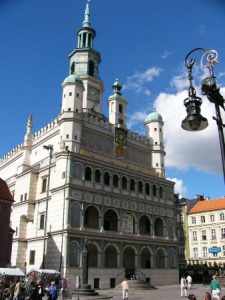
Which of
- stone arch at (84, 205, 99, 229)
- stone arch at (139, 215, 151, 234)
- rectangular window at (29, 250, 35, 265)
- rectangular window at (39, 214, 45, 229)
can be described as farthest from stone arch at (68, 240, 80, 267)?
stone arch at (139, 215, 151, 234)

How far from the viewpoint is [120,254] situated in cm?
4825

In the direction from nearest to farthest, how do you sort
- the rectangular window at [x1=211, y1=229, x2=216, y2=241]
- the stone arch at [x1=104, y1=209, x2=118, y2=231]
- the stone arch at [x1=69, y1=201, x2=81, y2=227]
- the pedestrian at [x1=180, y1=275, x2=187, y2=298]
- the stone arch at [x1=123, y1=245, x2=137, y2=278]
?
the pedestrian at [x1=180, y1=275, x2=187, y2=298] < the stone arch at [x1=69, y1=201, x2=81, y2=227] < the stone arch at [x1=123, y1=245, x2=137, y2=278] < the stone arch at [x1=104, y1=209, x2=118, y2=231] < the rectangular window at [x1=211, y1=229, x2=216, y2=241]

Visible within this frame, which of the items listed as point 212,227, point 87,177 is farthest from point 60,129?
point 212,227

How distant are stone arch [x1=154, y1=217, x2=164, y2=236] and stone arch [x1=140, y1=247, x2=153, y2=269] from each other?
430cm

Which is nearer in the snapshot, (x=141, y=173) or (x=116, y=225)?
(x=116, y=225)

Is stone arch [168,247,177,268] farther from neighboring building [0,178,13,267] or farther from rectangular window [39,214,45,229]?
neighboring building [0,178,13,267]

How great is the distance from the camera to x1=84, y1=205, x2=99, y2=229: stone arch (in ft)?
159

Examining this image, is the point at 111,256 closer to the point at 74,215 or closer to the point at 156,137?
the point at 74,215

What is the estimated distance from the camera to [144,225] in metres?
55.1

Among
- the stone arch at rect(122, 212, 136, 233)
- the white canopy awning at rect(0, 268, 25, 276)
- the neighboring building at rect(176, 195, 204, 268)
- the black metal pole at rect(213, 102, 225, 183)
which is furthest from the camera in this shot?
the neighboring building at rect(176, 195, 204, 268)

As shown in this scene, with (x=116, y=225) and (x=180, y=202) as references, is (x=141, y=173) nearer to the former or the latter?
(x=116, y=225)

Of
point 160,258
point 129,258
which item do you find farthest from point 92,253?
point 160,258

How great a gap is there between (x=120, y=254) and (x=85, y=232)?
664cm

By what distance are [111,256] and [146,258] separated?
654cm
